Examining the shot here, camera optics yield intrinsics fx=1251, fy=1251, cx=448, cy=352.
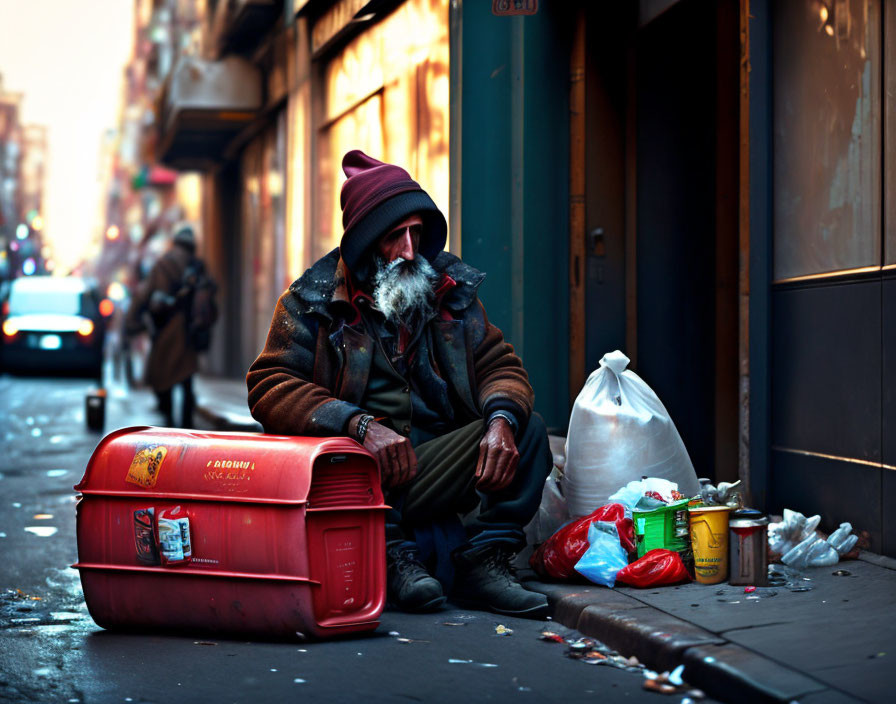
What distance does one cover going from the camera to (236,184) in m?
23.4

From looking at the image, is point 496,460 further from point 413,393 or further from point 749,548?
point 749,548

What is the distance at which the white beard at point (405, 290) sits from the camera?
4.78 m

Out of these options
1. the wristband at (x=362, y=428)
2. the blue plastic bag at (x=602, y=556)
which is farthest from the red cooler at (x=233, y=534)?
the blue plastic bag at (x=602, y=556)

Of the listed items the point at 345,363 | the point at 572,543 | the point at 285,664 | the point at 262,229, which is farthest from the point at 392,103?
the point at 262,229

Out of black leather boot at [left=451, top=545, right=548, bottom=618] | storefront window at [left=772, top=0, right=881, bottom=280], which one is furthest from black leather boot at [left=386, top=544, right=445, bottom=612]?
storefront window at [left=772, top=0, right=881, bottom=280]

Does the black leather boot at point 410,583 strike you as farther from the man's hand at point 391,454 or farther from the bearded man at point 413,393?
the man's hand at point 391,454

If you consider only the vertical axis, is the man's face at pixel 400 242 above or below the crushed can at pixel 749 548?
above

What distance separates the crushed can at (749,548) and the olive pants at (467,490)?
74 centimetres

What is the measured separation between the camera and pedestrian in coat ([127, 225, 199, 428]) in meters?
12.0

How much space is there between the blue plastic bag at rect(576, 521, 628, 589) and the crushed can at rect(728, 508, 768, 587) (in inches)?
17.0

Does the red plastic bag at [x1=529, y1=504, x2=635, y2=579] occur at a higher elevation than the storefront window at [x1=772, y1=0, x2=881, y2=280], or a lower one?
lower

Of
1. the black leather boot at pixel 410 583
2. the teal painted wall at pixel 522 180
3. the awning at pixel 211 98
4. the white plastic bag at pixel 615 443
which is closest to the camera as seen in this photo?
the black leather boot at pixel 410 583

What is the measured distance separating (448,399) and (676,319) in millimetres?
3323

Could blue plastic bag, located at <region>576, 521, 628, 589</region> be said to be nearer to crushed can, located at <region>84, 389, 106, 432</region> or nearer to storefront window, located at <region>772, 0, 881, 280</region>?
storefront window, located at <region>772, 0, 881, 280</region>
